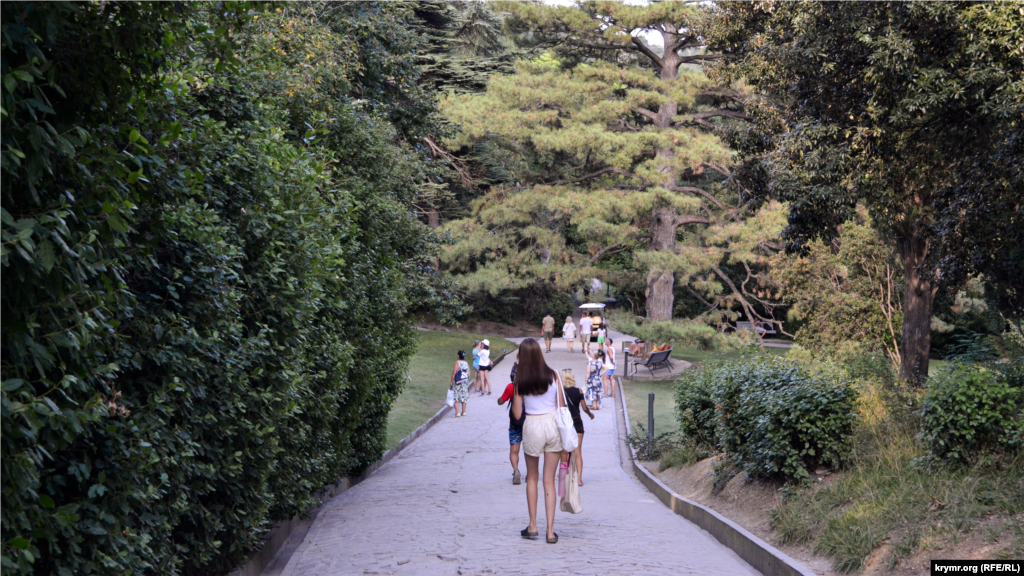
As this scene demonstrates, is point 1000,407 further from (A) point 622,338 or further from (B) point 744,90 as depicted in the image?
(A) point 622,338

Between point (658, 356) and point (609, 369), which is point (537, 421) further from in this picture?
point (658, 356)

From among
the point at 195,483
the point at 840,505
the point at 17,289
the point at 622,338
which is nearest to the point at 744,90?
the point at 622,338

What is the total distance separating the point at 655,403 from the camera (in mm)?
24188

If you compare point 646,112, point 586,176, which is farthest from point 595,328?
point 646,112

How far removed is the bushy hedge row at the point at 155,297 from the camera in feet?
9.80

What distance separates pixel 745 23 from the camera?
16.0m

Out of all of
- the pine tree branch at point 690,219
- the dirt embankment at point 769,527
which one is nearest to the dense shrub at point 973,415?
the dirt embankment at point 769,527

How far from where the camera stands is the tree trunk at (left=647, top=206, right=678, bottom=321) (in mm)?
33531

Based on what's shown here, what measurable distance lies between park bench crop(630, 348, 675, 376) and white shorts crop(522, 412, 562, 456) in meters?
21.9

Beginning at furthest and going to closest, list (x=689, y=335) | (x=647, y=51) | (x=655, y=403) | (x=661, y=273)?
(x=647, y=51), (x=661, y=273), (x=689, y=335), (x=655, y=403)

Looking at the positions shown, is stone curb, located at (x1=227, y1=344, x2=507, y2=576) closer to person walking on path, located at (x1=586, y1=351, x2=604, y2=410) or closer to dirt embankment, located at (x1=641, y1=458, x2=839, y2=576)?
dirt embankment, located at (x1=641, y1=458, x2=839, y2=576)

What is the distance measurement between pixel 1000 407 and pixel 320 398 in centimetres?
640

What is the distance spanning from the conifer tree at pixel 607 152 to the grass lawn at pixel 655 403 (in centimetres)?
458

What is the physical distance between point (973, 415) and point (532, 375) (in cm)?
389
